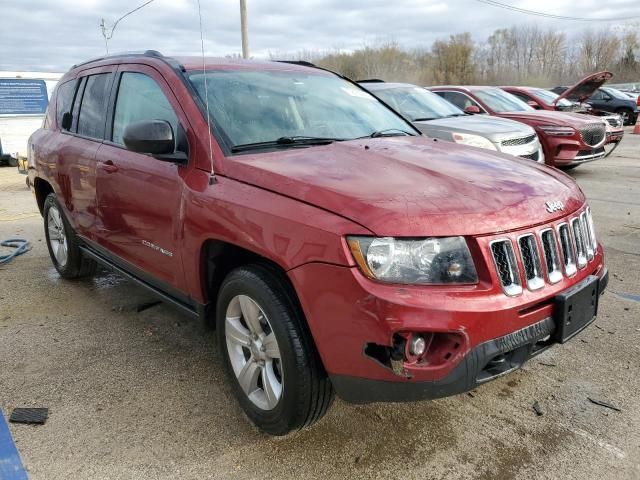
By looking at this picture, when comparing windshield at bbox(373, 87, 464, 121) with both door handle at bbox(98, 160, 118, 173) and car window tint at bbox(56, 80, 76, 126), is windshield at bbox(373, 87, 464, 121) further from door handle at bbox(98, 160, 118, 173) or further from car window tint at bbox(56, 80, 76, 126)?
door handle at bbox(98, 160, 118, 173)

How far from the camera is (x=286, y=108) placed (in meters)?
3.21

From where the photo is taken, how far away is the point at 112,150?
141 inches

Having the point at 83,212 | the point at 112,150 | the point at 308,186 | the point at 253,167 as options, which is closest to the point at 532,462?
the point at 308,186

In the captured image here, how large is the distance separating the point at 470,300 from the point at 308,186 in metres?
0.80

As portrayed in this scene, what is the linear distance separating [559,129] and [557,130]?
4cm

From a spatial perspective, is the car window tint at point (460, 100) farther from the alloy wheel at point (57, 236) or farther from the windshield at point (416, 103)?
the alloy wheel at point (57, 236)

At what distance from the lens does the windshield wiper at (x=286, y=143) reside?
2.80m

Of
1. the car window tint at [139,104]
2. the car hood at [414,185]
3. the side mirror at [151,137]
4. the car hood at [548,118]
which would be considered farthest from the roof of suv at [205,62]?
the car hood at [548,118]

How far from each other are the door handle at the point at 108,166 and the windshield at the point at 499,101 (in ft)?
26.0

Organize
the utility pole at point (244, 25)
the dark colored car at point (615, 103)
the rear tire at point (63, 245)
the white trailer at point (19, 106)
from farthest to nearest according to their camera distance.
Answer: the dark colored car at point (615, 103), the utility pole at point (244, 25), the white trailer at point (19, 106), the rear tire at point (63, 245)

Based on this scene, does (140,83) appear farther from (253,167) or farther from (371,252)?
(371,252)

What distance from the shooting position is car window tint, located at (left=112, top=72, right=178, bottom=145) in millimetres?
3136

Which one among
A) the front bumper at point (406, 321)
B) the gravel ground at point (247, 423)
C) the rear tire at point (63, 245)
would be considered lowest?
the gravel ground at point (247, 423)

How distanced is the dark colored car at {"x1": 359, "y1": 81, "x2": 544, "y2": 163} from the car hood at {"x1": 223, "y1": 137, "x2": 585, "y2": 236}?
13.4 ft
